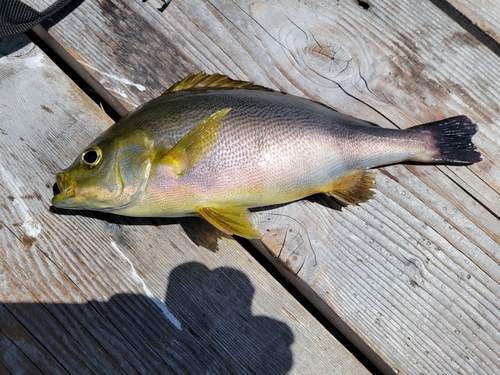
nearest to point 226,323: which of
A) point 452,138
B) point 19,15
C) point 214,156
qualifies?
point 214,156

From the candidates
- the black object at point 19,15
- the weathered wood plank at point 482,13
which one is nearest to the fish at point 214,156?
the black object at point 19,15

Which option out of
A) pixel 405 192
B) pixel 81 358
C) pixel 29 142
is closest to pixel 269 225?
pixel 405 192

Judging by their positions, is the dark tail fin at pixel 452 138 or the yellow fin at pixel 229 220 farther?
the dark tail fin at pixel 452 138

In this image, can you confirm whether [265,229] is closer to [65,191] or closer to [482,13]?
[65,191]

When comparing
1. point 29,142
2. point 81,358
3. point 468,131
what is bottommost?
point 81,358

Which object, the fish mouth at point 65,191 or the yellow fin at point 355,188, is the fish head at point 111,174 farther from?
the yellow fin at point 355,188

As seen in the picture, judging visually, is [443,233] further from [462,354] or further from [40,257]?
[40,257]
